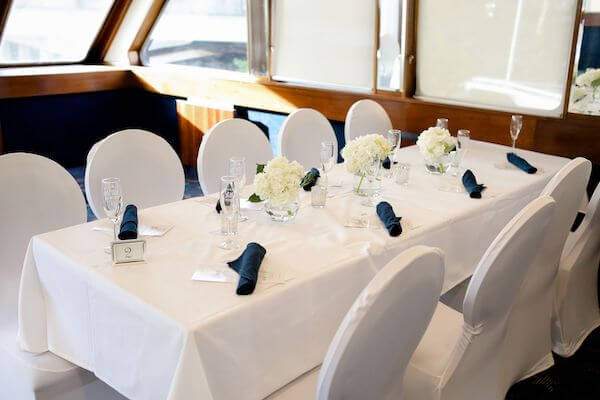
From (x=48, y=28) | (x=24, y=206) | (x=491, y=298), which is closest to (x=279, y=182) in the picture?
(x=491, y=298)

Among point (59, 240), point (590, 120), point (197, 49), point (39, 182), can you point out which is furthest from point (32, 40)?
point (590, 120)

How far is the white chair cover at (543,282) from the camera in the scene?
2.19 m

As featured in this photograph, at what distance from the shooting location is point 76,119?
6.09 meters

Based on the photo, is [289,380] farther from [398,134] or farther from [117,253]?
[398,134]

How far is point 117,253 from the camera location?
1.82 m

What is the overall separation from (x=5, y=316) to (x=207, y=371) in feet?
3.42

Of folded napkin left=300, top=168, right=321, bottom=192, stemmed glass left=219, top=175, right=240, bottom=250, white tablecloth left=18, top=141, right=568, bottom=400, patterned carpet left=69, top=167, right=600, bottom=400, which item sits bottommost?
patterned carpet left=69, top=167, right=600, bottom=400

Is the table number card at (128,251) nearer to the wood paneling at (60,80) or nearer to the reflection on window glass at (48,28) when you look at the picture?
the wood paneling at (60,80)

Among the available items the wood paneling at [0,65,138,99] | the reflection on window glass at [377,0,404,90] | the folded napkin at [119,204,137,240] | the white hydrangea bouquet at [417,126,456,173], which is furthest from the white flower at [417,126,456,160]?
the wood paneling at [0,65,138,99]

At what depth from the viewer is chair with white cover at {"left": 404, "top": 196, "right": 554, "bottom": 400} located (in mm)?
1688

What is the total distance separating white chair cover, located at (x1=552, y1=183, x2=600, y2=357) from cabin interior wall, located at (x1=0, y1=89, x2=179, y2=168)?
4.41 meters

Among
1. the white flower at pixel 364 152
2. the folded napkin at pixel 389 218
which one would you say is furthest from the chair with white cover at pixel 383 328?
the white flower at pixel 364 152

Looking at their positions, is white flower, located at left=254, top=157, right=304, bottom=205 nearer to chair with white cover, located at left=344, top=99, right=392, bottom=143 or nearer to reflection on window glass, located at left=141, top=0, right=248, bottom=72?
chair with white cover, located at left=344, top=99, right=392, bottom=143

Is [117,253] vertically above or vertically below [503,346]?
above
